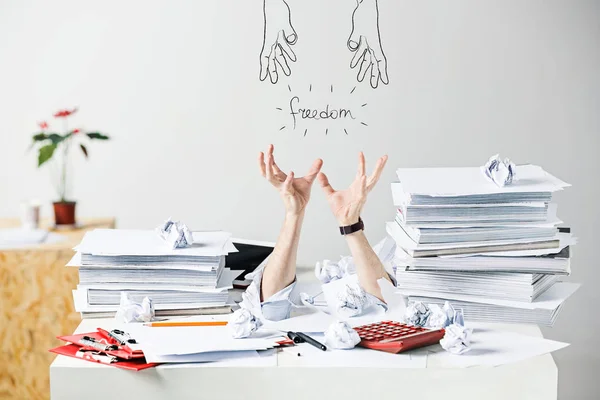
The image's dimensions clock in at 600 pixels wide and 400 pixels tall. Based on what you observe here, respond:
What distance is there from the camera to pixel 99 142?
282 centimetres

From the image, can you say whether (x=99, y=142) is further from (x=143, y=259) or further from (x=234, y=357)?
(x=234, y=357)

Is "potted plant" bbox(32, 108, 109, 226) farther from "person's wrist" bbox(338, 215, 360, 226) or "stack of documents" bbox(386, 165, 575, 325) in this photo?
"stack of documents" bbox(386, 165, 575, 325)

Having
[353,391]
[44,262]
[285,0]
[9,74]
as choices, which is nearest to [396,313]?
[353,391]

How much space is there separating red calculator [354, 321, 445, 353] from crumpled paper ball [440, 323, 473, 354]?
36mm

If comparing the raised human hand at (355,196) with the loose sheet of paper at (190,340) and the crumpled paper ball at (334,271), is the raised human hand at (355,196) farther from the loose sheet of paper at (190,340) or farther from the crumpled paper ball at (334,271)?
the loose sheet of paper at (190,340)

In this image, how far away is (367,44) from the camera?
2.76 m

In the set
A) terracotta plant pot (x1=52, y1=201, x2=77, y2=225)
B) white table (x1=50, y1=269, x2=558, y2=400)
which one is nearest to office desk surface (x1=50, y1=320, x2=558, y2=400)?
white table (x1=50, y1=269, x2=558, y2=400)

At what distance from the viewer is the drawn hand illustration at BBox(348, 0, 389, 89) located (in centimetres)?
275

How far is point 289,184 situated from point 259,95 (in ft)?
3.95

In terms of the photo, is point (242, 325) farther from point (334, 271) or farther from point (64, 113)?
point (64, 113)

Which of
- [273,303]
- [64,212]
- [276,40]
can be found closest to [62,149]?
[64,212]

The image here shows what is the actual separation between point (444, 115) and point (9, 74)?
1.58 metres

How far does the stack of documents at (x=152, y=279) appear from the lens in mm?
1603

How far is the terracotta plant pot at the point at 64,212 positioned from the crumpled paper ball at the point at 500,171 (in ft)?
5.26
